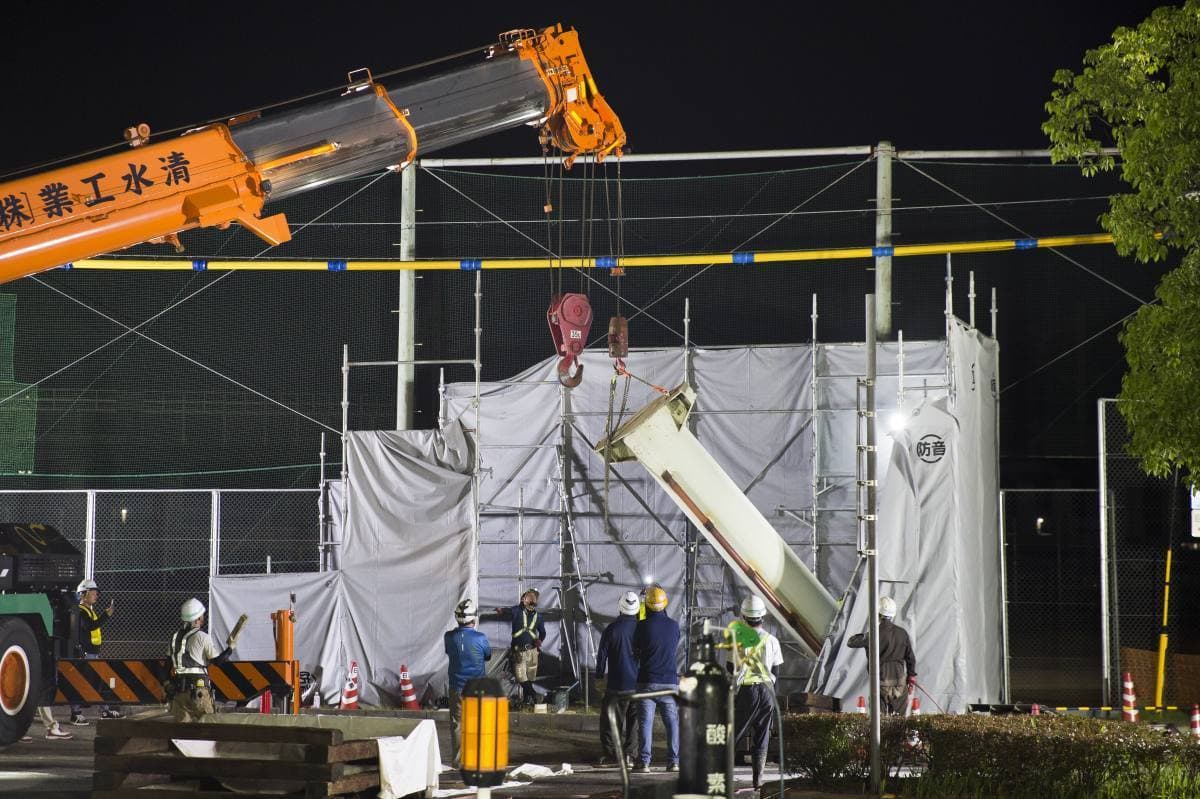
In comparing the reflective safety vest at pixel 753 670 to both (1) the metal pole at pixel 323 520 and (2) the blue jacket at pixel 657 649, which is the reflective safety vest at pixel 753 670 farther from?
(1) the metal pole at pixel 323 520

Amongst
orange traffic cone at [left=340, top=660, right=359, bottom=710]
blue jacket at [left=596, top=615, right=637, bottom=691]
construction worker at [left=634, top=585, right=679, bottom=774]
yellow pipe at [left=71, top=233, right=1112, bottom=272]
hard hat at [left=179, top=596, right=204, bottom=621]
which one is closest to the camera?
hard hat at [left=179, top=596, right=204, bottom=621]

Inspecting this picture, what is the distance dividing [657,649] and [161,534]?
16520mm

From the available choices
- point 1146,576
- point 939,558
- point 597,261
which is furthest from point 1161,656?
point 597,261

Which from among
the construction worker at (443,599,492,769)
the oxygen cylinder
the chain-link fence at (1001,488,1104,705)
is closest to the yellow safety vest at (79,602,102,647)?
the construction worker at (443,599,492,769)

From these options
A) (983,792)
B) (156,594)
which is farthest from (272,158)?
(156,594)

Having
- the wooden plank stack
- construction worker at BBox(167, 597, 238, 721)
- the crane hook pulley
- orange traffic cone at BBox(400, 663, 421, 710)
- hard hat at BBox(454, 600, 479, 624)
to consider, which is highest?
the crane hook pulley

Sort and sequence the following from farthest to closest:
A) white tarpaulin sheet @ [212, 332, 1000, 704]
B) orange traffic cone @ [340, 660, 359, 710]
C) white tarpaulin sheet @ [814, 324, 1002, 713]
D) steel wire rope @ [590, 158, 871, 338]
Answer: steel wire rope @ [590, 158, 871, 338] < white tarpaulin sheet @ [212, 332, 1000, 704] < orange traffic cone @ [340, 660, 359, 710] < white tarpaulin sheet @ [814, 324, 1002, 713]

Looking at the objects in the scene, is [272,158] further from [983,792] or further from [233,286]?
[233,286]

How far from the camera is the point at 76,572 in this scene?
54.2ft

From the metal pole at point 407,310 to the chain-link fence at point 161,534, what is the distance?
4.72 meters

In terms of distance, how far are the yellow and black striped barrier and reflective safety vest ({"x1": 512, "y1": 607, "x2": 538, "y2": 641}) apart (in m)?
3.83

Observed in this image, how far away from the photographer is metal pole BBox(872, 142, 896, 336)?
19.1 meters

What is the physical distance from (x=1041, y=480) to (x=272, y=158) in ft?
64.8

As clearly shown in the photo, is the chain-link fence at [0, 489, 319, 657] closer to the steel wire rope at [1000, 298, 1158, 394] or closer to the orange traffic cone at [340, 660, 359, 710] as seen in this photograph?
the orange traffic cone at [340, 660, 359, 710]
